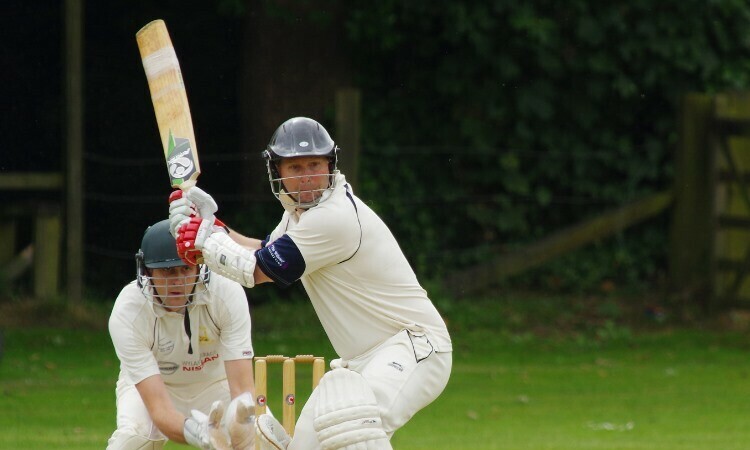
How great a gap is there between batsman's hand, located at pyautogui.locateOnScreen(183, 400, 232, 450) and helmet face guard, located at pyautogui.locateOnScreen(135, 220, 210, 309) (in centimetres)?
48

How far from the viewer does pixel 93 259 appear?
10.1m

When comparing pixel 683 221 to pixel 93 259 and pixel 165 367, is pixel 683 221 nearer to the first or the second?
pixel 93 259

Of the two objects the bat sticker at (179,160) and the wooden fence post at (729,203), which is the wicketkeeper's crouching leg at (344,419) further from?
the wooden fence post at (729,203)

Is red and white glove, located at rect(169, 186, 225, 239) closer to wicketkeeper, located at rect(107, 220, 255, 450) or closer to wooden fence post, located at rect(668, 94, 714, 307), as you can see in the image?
wicketkeeper, located at rect(107, 220, 255, 450)

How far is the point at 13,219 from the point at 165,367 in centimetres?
506

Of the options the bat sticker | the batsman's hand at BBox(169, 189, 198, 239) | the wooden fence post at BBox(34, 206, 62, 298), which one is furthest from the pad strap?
the wooden fence post at BBox(34, 206, 62, 298)

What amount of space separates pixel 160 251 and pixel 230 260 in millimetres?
555

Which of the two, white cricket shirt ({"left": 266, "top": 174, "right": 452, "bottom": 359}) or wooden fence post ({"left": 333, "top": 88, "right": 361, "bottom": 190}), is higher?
wooden fence post ({"left": 333, "top": 88, "right": 361, "bottom": 190})

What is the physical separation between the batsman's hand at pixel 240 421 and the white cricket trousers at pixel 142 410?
14.3 inches

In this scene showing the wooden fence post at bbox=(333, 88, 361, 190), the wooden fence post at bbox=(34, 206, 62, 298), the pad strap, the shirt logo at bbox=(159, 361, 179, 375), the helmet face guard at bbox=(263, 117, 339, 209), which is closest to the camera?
the pad strap

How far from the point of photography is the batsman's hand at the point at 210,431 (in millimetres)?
4461

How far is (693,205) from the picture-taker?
10016 mm

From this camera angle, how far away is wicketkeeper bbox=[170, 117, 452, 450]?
432cm

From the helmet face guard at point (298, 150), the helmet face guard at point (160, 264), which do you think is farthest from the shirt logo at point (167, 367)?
the helmet face guard at point (298, 150)
